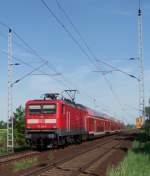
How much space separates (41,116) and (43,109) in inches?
18.9

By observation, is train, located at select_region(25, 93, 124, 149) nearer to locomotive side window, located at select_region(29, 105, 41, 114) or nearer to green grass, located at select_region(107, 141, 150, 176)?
locomotive side window, located at select_region(29, 105, 41, 114)

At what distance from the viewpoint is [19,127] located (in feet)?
140

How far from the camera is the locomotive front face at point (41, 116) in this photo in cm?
3281

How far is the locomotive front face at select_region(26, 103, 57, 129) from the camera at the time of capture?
32.8m

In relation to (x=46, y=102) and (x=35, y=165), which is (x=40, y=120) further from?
(x=35, y=165)

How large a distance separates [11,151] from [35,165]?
423 inches

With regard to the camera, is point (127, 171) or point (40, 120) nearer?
point (127, 171)

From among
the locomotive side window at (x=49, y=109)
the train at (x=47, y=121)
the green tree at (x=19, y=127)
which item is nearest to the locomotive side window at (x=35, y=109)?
the train at (x=47, y=121)

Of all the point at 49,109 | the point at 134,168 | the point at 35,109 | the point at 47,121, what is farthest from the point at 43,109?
the point at 134,168

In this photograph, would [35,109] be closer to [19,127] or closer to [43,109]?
[43,109]

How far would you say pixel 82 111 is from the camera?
45.9 m

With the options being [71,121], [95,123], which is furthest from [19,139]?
[95,123]

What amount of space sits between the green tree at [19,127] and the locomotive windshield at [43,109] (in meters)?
8.39

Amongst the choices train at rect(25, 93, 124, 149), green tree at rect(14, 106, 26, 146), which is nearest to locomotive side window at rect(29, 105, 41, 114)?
train at rect(25, 93, 124, 149)
